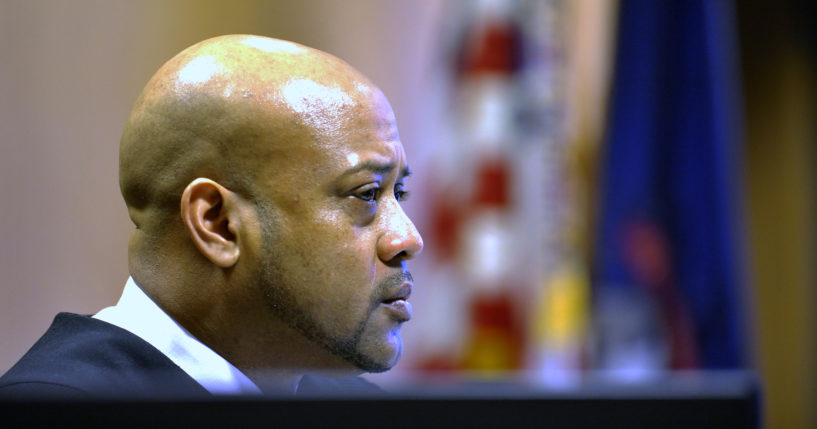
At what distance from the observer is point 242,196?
4.92 feet

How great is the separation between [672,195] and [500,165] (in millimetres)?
614

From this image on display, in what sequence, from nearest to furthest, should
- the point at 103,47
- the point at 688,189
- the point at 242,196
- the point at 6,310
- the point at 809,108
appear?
the point at 242,196 → the point at 6,310 → the point at 103,47 → the point at 688,189 → the point at 809,108

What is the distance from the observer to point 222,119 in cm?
146

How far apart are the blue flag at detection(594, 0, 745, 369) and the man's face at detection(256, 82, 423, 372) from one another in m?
2.04

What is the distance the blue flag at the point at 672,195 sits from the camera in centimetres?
340

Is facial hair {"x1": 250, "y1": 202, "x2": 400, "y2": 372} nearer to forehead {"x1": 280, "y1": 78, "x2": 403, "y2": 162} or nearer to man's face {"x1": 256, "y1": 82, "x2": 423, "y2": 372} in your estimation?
man's face {"x1": 256, "y1": 82, "x2": 423, "y2": 372}

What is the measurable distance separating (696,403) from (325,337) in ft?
2.90

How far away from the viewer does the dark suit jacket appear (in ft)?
4.40

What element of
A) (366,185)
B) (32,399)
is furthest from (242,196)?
(32,399)

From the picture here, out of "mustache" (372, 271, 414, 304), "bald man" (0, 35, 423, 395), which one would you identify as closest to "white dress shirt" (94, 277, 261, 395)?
"bald man" (0, 35, 423, 395)

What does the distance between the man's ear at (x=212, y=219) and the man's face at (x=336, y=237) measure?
0.05 meters

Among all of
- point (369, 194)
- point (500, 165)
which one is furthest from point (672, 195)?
point (369, 194)

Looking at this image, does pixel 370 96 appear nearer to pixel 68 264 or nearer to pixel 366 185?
pixel 366 185

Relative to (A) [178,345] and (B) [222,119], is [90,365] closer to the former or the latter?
(A) [178,345]
